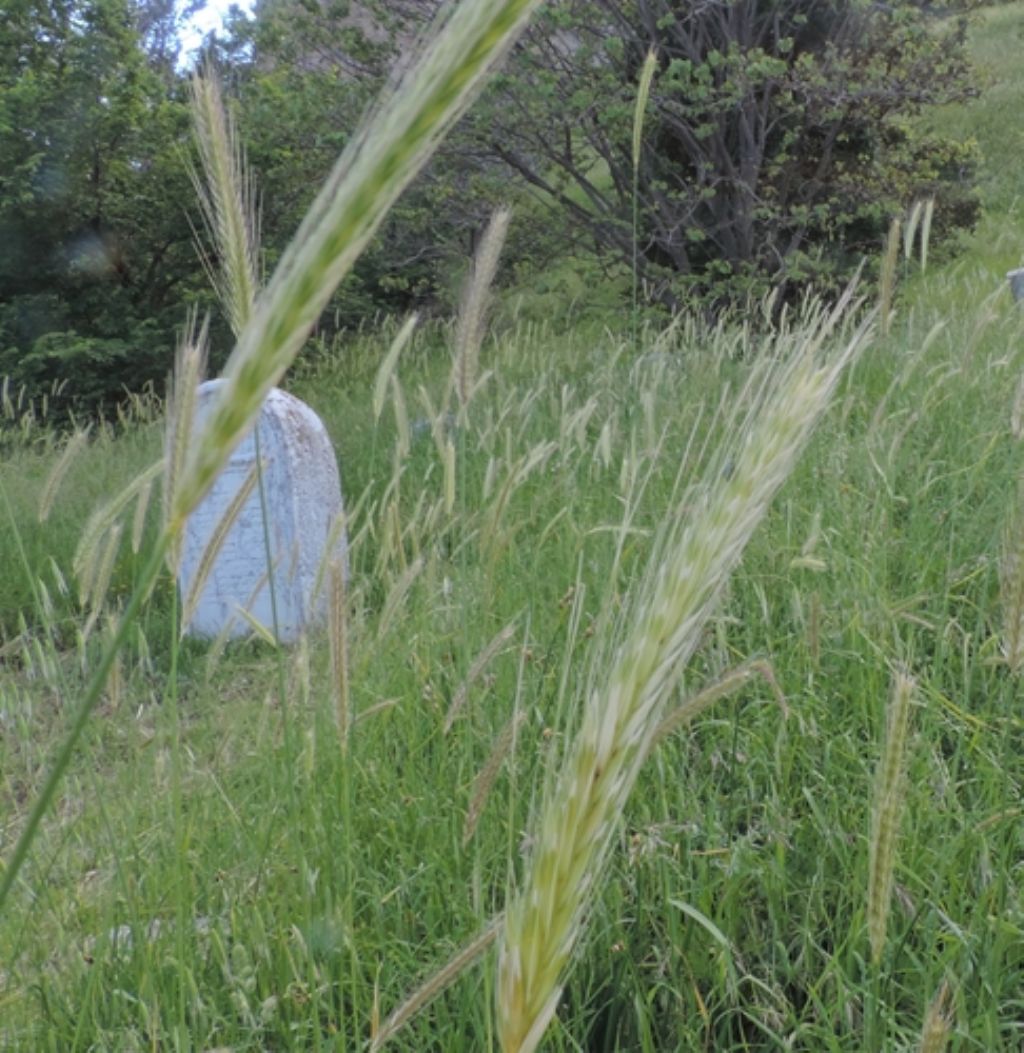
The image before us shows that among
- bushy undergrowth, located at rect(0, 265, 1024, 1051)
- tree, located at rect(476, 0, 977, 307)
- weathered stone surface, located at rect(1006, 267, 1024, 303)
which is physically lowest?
bushy undergrowth, located at rect(0, 265, 1024, 1051)

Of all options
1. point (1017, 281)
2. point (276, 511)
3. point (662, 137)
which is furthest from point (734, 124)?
point (276, 511)

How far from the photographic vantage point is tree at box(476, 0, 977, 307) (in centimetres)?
826

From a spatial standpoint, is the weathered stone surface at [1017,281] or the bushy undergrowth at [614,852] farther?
the weathered stone surface at [1017,281]

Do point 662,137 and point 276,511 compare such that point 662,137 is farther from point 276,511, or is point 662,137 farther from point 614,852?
point 614,852

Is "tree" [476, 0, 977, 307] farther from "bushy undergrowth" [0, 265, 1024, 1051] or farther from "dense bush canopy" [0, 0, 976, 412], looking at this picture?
"bushy undergrowth" [0, 265, 1024, 1051]

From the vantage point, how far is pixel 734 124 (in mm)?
8977

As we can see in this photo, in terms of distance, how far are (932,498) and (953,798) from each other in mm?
1465

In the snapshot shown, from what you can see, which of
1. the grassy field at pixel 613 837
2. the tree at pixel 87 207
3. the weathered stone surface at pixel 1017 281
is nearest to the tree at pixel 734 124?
the weathered stone surface at pixel 1017 281

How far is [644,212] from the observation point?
9.23 meters

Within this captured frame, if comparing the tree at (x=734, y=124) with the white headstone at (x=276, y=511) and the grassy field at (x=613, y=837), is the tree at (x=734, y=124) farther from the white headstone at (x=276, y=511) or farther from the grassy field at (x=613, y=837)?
the grassy field at (x=613, y=837)

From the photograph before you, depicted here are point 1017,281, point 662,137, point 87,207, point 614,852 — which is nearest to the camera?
point 614,852

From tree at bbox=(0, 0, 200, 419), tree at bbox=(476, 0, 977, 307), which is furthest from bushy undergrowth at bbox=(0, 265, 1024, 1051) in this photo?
tree at bbox=(0, 0, 200, 419)

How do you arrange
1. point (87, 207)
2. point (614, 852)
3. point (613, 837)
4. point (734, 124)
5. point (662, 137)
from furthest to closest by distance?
point (87, 207), point (662, 137), point (734, 124), point (614, 852), point (613, 837)

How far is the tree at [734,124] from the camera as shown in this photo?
8.26 m
